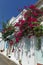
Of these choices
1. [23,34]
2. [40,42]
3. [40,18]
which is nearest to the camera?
[40,42]

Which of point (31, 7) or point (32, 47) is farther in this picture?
point (31, 7)

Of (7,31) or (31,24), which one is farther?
(7,31)

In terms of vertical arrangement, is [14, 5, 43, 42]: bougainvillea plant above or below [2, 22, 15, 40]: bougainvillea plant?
below

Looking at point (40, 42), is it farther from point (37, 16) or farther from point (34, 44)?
point (37, 16)

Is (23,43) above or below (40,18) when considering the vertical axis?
below

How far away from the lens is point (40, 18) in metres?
19.8

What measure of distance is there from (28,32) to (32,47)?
4.60 ft

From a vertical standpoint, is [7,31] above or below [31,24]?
above

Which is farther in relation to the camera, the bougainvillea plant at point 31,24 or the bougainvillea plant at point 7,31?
the bougainvillea plant at point 7,31

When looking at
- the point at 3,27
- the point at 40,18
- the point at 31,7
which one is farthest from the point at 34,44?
the point at 3,27

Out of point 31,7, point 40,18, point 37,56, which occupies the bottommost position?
point 37,56

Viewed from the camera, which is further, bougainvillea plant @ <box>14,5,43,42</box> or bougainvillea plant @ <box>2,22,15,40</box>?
bougainvillea plant @ <box>2,22,15,40</box>

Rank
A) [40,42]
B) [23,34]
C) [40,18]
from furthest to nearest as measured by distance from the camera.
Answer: [23,34]
[40,18]
[40,42]

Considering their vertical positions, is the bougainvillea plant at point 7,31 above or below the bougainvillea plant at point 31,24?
above
